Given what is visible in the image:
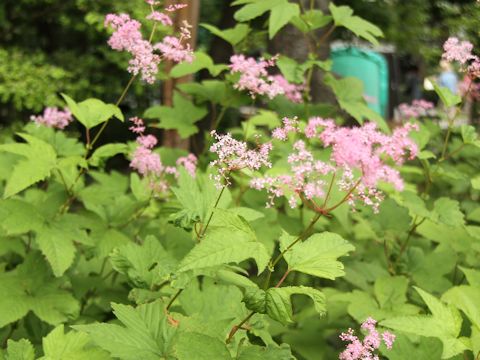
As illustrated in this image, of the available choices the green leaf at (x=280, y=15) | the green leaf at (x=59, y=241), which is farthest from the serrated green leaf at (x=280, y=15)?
the green leaf at (x=59, y=241)

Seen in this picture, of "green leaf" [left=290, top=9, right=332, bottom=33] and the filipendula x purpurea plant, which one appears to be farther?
"green leaf" [left=290, top=9, right=332, bottom=33]

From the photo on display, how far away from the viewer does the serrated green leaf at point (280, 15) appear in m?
2.42

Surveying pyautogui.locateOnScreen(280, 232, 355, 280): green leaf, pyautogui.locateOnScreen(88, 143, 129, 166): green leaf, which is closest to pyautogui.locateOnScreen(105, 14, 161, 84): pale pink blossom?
pyautogui.locateOnScreen(88, 143, 129, 166): green leaf

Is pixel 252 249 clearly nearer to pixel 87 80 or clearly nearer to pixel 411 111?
pixel 411 111

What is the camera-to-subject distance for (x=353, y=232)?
3502 mm

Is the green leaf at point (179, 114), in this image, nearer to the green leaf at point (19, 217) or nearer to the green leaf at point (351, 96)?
the green leaf at point (351, 96)

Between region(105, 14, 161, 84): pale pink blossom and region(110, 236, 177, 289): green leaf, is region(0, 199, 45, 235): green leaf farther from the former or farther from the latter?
region(105, 14, 161, 84): pale pink blossom

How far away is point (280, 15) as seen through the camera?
2471mm

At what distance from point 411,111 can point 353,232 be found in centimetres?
80

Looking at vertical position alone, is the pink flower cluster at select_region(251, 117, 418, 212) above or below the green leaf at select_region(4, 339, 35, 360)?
above

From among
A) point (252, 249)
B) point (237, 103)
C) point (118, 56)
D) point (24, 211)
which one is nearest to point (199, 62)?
point (237, 103)

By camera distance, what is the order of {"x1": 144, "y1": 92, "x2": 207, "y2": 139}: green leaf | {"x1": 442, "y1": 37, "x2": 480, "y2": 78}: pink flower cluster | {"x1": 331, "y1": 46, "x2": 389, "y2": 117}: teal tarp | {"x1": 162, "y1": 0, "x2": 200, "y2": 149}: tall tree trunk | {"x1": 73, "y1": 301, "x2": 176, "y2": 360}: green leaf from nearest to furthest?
{"x1": 73, "y1": 301, "x2": 176, "y2": 360}: green leaf → {"x1": 442, "y1": 37, "x2": 480, "y2": 78}: pink flower cluster → {"x1": 144, "y1": 92, "x2": 207, "y2": 139}: green leaf → {"x1": 162, "y1": 0, "x2": 200, "y2": 149}: tall tree trunk → {"x1": 331, "y1": 46, "x2": 389, "y2": 117}: teal tarp

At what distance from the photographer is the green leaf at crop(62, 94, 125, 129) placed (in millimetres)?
2255

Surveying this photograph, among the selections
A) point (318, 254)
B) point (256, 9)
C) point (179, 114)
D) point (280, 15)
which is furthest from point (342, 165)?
point (179, 114)
